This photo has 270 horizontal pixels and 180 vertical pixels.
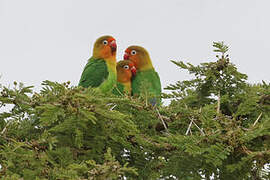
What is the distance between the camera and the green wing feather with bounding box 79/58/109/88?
5.68 m

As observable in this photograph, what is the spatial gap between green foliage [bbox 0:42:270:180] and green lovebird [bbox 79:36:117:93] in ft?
10.1

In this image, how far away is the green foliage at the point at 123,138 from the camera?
5.95 ft

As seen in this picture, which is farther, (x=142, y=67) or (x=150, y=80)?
(x=142, y=67)

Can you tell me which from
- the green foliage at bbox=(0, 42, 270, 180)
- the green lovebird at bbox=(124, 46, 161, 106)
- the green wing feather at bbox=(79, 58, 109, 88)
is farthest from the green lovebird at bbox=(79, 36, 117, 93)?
the green foliage at bbox=(0, 42, 270, 180)

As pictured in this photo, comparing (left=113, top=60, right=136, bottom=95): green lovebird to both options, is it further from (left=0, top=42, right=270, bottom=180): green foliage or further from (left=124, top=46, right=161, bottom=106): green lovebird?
(left=0, top=42, right=270, bottom=180): green foliage

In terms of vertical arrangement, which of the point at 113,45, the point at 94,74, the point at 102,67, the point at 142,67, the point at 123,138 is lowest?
the point at 123,138

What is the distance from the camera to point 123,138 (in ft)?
7.02

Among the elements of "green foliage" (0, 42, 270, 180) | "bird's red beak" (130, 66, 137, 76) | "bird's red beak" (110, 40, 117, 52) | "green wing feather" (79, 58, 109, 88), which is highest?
"bird's red beak" (110, 40, 117, 52)

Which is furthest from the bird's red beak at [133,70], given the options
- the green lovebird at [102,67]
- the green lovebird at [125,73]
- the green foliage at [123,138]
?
the green foliage at [123,138]

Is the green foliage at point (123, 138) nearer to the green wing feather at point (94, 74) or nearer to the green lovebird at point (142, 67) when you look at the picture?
the green wing feather at point (94, 74)

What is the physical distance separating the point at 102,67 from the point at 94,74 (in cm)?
18

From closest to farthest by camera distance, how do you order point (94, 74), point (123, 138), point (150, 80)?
point (123, 138)
point (94, 74)
point (150, 80)

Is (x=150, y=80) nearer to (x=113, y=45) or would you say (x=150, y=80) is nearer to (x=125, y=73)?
(x=125, y=73)

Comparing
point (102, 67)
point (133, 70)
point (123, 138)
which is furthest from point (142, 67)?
point (123, 138)
